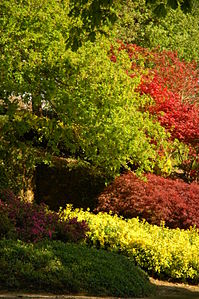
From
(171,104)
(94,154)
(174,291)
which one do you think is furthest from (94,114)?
A: (174,291)

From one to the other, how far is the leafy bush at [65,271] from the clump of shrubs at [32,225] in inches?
18.7

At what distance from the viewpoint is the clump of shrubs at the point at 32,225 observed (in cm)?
906

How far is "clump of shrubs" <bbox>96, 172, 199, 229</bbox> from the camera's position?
13406 mm

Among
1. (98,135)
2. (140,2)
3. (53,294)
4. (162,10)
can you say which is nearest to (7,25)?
(98,135)

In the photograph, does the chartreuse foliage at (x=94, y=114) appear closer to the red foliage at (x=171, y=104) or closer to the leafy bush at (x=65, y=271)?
the red foliage at (x=171, y=104)

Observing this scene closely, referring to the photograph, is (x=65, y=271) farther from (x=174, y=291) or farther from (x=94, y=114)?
(x=94, y=114)

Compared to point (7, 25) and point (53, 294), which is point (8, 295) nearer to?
point (53, 294)

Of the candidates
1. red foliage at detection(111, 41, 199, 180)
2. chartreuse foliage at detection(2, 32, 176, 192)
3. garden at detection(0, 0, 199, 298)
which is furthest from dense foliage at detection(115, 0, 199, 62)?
chartreuse foliage at detection(2, 32, 176, 192)

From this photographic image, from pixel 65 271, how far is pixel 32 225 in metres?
2.00

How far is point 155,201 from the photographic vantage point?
44.7 feet

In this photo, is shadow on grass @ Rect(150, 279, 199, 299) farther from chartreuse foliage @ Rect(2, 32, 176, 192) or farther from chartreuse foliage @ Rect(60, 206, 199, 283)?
chartreuse foliage @ Rect(2, 32, 176, 192)

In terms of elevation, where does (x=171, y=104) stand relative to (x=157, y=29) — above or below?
below

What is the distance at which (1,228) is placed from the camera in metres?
9.03

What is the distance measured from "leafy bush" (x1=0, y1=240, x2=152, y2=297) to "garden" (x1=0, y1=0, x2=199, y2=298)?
16 millimetres
